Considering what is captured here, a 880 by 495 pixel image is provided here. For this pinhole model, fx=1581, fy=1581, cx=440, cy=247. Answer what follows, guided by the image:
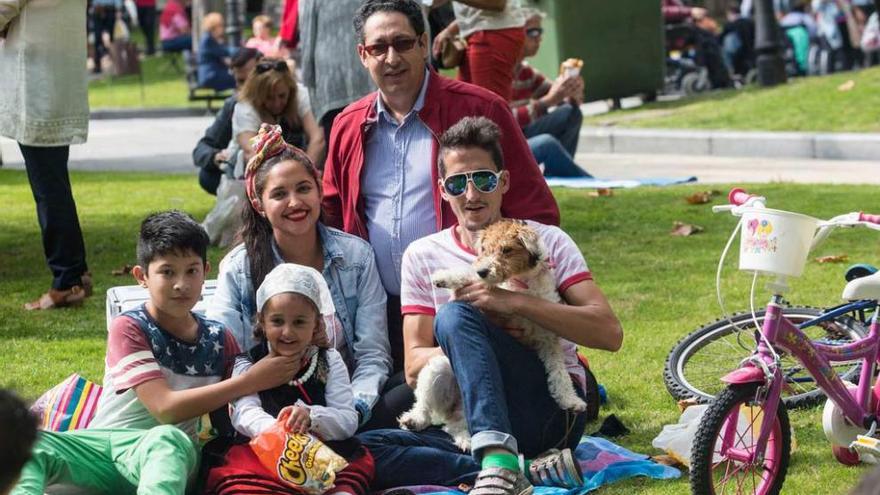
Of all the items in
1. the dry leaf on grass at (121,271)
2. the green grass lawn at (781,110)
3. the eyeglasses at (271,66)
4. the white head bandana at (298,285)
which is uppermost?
the eyeglasses at (271,66)

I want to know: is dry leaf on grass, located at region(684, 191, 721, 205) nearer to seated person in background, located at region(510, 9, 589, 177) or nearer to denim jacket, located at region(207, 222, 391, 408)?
seated person in background, located at region(510, 9, 589, 177)

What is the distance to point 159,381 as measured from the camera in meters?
4.83

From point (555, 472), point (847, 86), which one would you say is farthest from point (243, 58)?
point (847, 86)

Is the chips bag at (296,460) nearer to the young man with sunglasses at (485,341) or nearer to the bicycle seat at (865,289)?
the young man with sunglasses at (485,341)

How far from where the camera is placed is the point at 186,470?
463 cm

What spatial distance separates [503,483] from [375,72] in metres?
1.68

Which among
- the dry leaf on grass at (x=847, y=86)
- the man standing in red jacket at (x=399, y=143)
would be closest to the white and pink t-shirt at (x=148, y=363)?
the man standing in red jacket at (x=399, y=143)

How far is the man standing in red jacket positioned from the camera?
558cm

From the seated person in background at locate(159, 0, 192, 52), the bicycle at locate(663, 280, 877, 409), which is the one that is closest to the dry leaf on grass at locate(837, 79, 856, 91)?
the bicycle at locate(663, 280, 877, 409)

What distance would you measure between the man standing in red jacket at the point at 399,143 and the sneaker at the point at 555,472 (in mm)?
811

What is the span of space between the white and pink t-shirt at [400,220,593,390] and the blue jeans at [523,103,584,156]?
6.26 m

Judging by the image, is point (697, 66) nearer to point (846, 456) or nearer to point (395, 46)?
point (395, 46)

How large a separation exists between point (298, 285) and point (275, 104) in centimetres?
398

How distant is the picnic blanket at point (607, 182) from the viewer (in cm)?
1138
